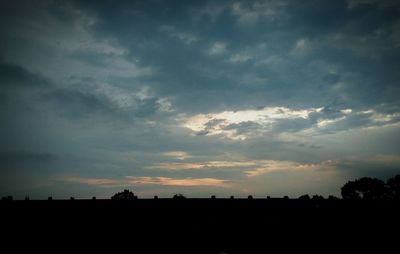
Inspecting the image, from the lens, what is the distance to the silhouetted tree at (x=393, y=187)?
Answer: 87.3 meters

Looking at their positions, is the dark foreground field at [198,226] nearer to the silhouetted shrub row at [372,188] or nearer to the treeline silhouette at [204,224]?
the treeline silhouette at [204,224]

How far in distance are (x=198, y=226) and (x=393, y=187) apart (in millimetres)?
85107

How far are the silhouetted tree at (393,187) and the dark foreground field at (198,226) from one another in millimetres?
72399

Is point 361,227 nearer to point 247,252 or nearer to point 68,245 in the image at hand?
point 247,252

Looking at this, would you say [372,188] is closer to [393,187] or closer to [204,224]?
[393,187]

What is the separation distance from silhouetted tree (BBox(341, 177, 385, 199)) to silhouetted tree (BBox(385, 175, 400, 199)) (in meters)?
1.49

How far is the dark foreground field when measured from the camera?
24.5 metres

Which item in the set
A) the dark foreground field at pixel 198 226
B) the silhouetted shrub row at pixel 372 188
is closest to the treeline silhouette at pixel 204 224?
the dark foreground field at pixel 198 226

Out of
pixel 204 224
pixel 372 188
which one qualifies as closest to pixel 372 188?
pixel 372 188

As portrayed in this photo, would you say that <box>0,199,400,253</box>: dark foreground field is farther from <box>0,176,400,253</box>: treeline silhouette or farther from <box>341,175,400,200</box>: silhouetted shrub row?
<box>341,175,400,200</box>: silhouetted shrub row

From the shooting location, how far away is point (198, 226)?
26.9m

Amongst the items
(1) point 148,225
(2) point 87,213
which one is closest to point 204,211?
(1) point 148,225

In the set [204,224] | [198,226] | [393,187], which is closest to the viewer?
[198,226]

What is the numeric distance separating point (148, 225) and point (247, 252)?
8911 millimetres
